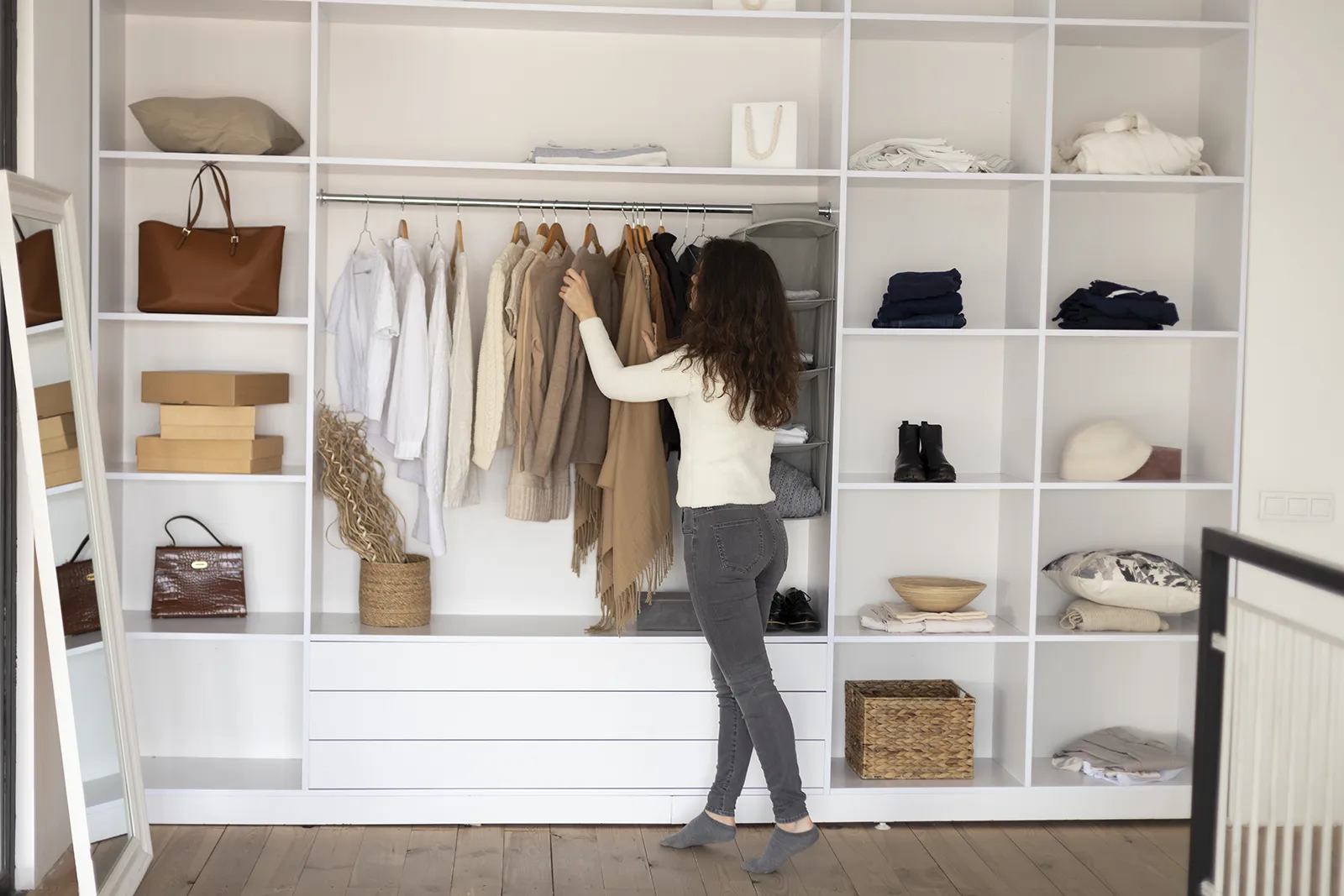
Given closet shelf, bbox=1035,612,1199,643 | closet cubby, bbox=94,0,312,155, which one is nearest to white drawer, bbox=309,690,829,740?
closet shelf, bbox=1035,612,1199,643

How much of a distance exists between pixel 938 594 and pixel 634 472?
40.6 inches

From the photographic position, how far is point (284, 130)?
11.4 feet

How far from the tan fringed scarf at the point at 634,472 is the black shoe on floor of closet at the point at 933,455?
0.82 metres

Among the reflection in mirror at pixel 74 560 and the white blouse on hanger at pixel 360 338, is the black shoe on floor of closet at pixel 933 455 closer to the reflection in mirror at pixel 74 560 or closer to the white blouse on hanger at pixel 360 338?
the white blouse on hanger at pixel 360 338

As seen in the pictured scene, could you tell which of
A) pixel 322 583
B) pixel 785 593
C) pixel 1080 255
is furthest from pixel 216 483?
pixel 1080 255

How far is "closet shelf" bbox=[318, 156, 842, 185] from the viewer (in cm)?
346

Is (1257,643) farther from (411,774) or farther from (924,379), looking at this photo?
(411,774)

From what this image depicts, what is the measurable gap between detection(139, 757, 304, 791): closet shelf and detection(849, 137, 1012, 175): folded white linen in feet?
7.99

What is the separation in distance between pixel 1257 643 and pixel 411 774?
2.33 meters

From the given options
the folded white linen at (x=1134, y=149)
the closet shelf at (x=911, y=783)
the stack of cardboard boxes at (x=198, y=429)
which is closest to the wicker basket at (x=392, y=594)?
the stack of cardboard boxes at (x=198, y=429)

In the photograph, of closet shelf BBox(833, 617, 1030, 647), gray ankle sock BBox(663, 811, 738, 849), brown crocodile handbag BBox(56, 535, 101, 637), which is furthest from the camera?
closet shelf BBox(833, 617, 1030, 647)

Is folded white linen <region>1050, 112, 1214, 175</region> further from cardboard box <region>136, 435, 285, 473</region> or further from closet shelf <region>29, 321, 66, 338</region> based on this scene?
closet shelf <region>29, 321, 66, 338</region>

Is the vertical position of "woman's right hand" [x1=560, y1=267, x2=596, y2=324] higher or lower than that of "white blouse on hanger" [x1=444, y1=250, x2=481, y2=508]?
higher

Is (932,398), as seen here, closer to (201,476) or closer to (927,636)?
(927,636)
